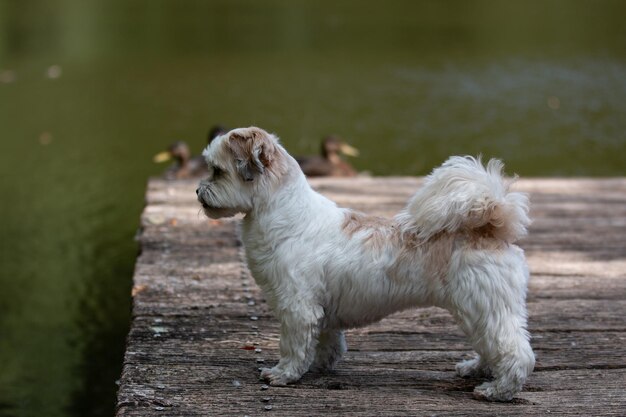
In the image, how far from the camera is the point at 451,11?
22797 millimetres

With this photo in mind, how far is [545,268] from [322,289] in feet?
7.49

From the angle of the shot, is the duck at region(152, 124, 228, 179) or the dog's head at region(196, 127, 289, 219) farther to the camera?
the duck at region(152, 124, 228, 179)

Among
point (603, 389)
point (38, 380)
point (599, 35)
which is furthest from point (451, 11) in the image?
point (603, 389)

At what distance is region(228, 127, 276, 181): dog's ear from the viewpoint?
12.0 ft

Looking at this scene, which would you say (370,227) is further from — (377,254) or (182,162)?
(182,162)

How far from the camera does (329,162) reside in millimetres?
10703

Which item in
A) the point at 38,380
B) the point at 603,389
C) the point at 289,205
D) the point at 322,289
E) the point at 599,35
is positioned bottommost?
the point at 38,380

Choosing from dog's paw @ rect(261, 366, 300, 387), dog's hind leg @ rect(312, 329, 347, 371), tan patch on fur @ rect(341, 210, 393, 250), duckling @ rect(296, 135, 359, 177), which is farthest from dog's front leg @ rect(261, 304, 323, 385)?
duckling @ rect(296, 135, 359, 177)

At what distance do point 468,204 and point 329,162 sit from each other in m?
7.19

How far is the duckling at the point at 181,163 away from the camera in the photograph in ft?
34.5

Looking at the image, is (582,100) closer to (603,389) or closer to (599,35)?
(599,35)

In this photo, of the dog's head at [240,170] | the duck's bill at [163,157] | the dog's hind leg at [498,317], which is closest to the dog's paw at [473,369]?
the dog's hind leg at [498,317]

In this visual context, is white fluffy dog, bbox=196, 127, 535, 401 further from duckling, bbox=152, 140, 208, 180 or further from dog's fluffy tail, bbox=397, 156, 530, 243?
duckling, bbox=152, 140, 208, 180

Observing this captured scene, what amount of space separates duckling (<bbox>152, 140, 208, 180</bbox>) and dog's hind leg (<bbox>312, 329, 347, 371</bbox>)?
6.49m
